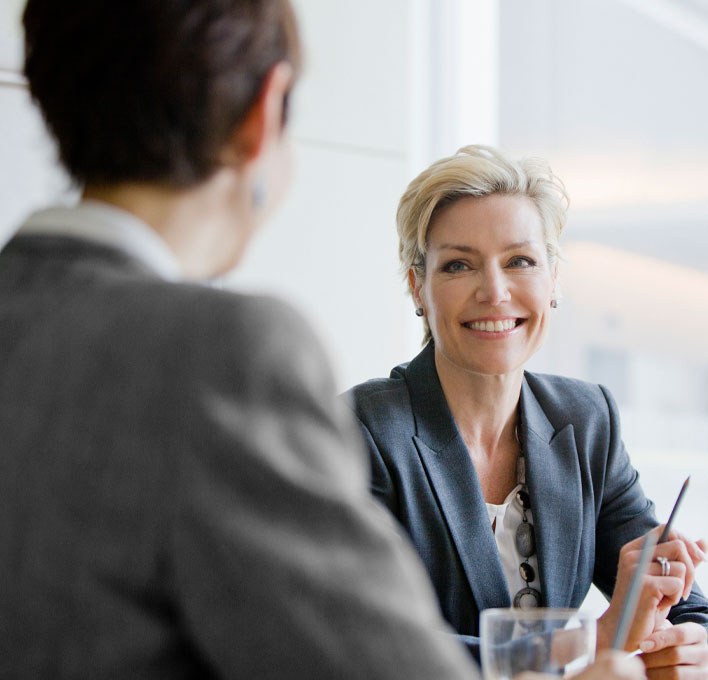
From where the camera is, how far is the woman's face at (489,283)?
182 cm

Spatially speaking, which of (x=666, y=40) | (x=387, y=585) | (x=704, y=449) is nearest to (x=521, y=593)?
(x=387, y=585)

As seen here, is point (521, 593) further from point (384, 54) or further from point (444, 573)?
point (384, 54)

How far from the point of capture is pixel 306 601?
0.55m

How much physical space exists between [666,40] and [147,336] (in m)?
3.02

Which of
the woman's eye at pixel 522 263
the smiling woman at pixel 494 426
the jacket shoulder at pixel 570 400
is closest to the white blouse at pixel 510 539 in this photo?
the smiling woman at pixel 494 426

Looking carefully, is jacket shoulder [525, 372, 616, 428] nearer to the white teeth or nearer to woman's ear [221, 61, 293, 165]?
the white teeth

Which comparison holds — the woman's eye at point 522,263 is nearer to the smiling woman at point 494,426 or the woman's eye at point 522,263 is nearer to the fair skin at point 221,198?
the smiling woman at point 494,426

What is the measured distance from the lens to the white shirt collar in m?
0.68

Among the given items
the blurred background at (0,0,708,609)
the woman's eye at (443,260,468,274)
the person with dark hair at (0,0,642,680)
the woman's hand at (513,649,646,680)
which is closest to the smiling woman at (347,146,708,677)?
the woman's eye at (443,260,468,274)

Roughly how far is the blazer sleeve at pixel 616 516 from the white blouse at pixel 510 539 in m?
0.19

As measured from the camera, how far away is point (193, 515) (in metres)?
0.54

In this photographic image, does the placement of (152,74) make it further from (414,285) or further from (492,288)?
(414,285)

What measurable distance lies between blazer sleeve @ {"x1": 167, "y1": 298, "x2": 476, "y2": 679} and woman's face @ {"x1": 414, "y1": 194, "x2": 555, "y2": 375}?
1.27 metres

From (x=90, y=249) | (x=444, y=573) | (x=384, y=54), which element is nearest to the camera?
(x=90, y=249)
